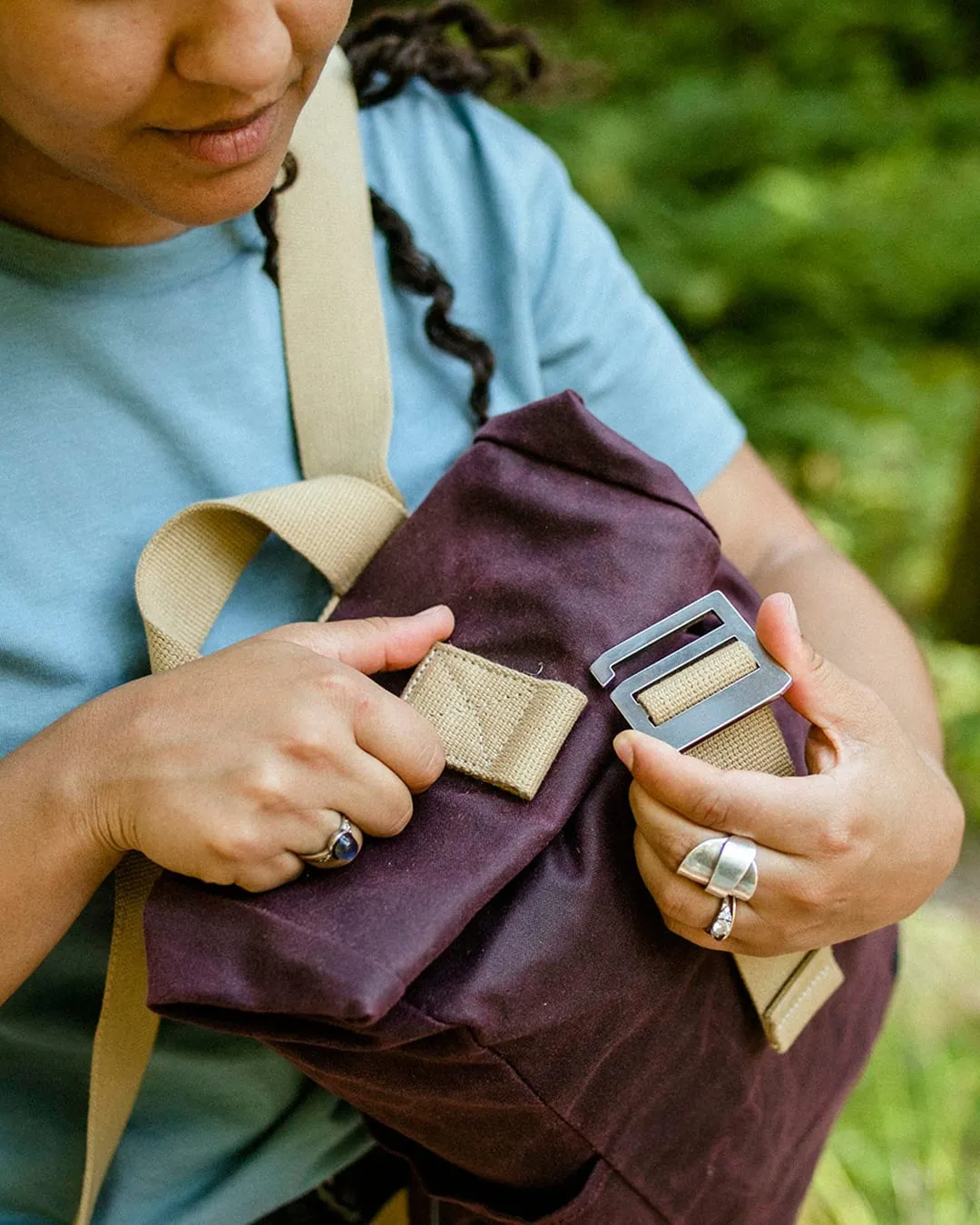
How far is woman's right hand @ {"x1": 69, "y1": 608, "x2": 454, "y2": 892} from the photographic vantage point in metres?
0.88

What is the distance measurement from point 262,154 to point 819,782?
69cm

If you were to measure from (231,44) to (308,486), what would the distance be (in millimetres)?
375

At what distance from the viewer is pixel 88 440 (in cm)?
110

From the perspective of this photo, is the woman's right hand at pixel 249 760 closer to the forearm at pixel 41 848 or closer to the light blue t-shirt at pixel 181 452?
the forearm at pixel 41 848

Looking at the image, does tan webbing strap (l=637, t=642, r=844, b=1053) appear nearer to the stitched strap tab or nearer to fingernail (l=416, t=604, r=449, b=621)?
the stitched strap tab

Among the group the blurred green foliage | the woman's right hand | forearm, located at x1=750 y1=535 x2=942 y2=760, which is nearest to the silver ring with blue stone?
the woman's right hand

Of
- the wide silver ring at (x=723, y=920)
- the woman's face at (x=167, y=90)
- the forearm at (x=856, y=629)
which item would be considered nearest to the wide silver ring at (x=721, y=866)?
the wide silver ring at (x=723, y=920)

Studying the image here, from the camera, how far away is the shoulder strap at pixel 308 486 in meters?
1.04

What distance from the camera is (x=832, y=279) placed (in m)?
3.47

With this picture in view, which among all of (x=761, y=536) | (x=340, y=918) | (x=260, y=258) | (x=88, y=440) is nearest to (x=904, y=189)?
(x=761, y=536)

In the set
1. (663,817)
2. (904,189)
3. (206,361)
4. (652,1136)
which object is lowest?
(904,189)

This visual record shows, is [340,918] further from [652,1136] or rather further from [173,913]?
[652,1136]

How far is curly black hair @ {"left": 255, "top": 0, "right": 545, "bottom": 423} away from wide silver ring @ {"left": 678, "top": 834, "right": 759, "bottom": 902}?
1.82 feet

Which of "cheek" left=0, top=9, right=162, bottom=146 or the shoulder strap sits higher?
"cheek" left=0, top=9, right=162, bottom=146
